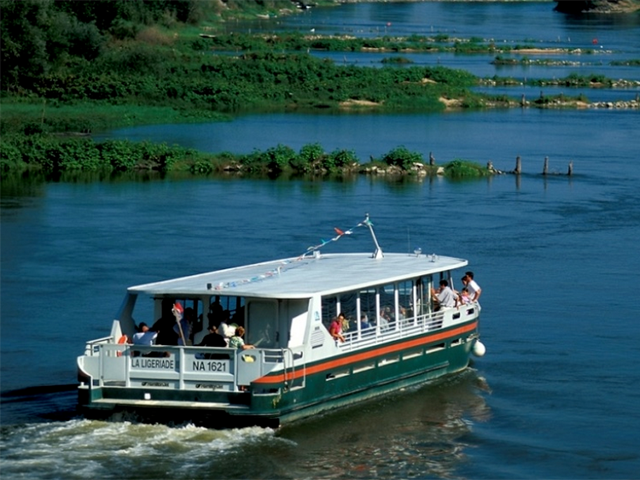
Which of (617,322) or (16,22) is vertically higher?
(16,22)

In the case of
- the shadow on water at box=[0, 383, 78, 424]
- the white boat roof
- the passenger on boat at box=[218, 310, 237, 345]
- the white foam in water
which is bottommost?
the shadow on water at box=[0, 383, 78, 424]

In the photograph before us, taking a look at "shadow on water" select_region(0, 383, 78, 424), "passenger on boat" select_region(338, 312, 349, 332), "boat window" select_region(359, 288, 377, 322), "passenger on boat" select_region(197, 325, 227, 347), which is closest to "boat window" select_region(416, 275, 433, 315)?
"boat window" select_region(359, 288, 377, 322)

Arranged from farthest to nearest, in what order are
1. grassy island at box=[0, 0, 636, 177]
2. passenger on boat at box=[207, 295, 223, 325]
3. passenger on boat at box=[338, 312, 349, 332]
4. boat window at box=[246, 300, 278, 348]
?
1. grassy island at box=[0, 0, 636, 177]
2. passenger on boat at box=[338, 312, 349, 332]
3. passenger on boat at box=[207, 295, 223, 325]
4. boat window at box=[246, 300, 278, 348]

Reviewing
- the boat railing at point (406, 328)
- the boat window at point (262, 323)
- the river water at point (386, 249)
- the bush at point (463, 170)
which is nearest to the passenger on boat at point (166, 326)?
the boat window at point (262, 323)

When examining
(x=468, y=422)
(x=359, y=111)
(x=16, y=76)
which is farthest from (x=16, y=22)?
(x=468, y=422)

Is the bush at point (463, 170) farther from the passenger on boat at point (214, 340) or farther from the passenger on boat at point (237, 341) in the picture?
the passenger on boat at point (214, 340)

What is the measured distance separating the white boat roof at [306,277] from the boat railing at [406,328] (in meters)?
0.94

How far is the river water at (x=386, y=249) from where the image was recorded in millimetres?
26234

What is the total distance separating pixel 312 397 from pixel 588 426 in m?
6.08

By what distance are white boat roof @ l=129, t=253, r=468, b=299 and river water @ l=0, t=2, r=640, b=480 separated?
2.57 meters

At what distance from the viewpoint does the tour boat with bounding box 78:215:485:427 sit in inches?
1030

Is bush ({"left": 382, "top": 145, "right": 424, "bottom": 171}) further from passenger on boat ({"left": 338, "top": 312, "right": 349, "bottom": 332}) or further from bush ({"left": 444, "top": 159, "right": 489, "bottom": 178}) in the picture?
passenger on boat ({"left": 338, "top": 312, "right": 349, "bottom": 332})

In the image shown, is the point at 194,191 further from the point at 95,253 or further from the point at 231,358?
the point at 231,358

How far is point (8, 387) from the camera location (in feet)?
100
